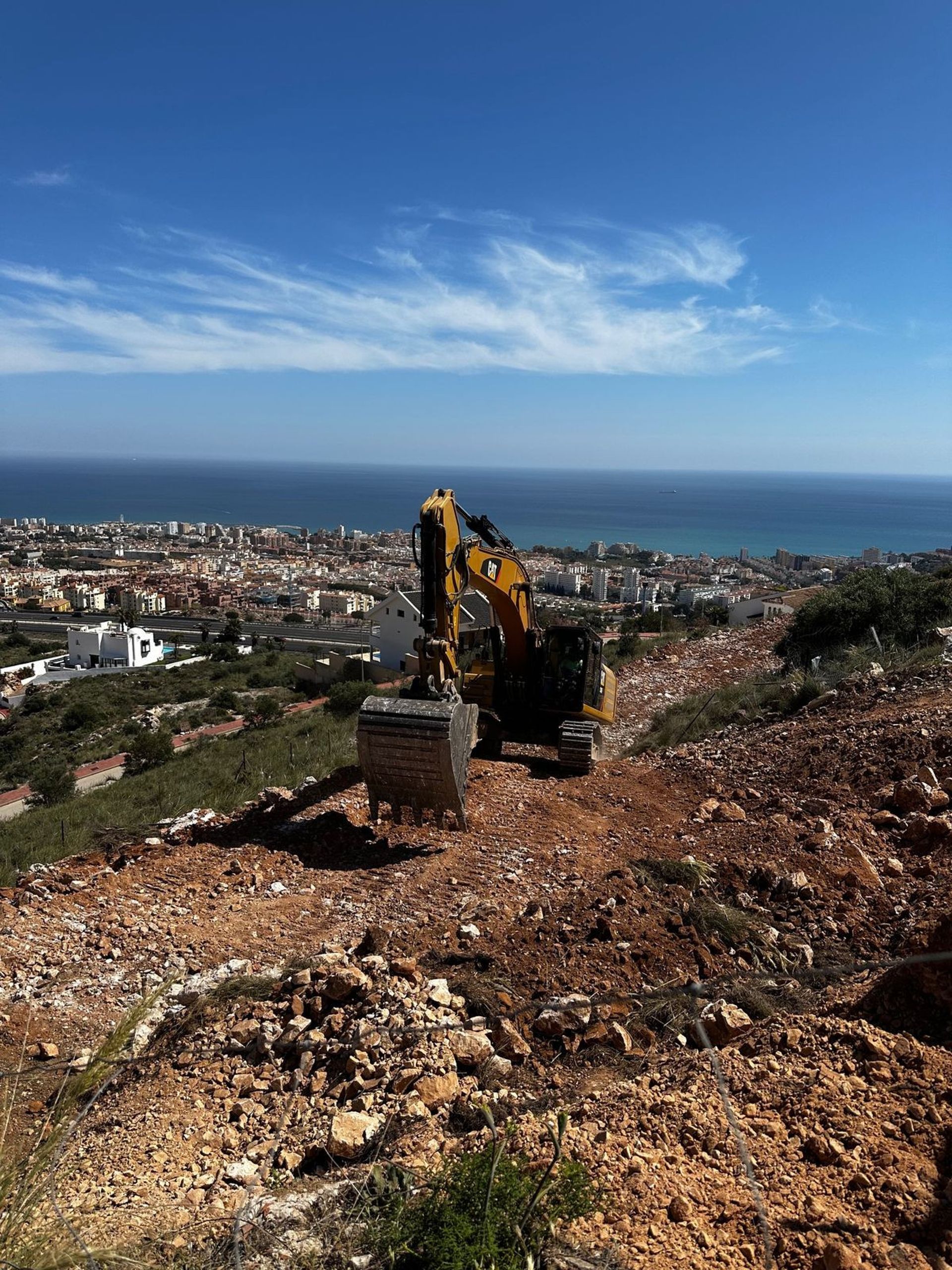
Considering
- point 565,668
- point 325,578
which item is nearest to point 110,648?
point 565,668

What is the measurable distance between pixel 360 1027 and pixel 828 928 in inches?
150

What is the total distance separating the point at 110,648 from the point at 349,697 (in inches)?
1084

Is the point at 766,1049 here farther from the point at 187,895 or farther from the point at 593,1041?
the point at 187,895

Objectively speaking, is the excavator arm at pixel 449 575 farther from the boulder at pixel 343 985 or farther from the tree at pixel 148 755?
the tree at pixel 148 755

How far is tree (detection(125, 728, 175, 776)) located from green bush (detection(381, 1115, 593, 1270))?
17283 mm

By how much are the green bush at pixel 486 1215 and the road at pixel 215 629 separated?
43.5 m

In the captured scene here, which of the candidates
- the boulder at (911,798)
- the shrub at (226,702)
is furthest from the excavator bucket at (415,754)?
the shrub at (226,702)

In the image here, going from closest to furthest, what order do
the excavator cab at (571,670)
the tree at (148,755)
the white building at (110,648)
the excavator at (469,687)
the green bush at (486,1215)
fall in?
1. the green bush at (486,1215)
2. the excavator at (469,687)
3. the excavator cab at (571,670)
4. the tree at (148,755)
5. the white building at (110,648)

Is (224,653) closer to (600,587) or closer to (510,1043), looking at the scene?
(510,1043)

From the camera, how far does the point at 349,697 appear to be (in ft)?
76.5

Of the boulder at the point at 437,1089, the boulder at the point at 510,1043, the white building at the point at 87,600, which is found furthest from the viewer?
the white building at the point at 87,600

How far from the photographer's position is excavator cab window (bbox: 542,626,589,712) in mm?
12289

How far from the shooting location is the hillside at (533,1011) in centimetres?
320

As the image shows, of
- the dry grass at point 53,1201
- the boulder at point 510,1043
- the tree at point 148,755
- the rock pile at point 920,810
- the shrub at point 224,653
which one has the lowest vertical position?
the shrub at point 224,653
